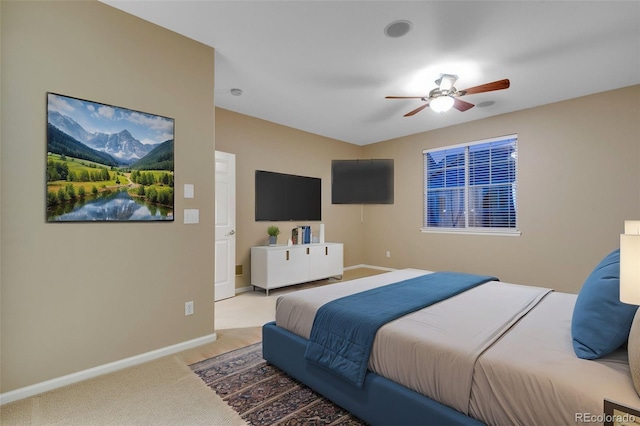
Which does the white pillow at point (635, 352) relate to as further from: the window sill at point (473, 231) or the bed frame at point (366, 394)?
the window sill at point (473, 231)

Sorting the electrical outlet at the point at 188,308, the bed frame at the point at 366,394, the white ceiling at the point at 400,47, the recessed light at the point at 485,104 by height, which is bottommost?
the bed frame at the point at 366,394

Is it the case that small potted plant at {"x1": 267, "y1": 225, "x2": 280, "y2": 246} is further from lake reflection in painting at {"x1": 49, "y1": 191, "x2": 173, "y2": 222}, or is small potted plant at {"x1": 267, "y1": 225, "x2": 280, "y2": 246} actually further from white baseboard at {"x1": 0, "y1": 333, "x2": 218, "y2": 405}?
lake reflection in painting at {"x1": 49, "y1": 191, "x2": 173, "y2": 222}

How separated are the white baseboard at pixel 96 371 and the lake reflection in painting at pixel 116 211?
108 cm

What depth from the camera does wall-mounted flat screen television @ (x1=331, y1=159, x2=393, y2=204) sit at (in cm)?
619

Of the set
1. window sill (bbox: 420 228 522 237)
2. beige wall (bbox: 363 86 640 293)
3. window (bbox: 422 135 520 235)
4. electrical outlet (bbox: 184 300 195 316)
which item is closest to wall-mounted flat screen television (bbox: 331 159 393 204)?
window (bbox: 422 135 520 235)

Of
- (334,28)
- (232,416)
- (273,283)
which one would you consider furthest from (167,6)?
(273,283)

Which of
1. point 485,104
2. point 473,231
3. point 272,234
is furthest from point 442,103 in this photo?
point 272,234

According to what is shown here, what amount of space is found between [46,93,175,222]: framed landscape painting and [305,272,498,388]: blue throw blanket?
1614 mm

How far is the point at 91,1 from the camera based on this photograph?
2.21 meters

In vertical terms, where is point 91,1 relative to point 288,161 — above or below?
above

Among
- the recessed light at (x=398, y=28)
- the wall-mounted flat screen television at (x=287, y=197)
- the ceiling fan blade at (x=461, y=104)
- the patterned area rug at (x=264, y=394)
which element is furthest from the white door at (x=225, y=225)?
the ceiling fan blade at (x=461, y=104)

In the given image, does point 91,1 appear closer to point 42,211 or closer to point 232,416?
point 42,211

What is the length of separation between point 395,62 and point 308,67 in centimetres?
90

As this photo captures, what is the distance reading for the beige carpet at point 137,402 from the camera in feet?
5.68
